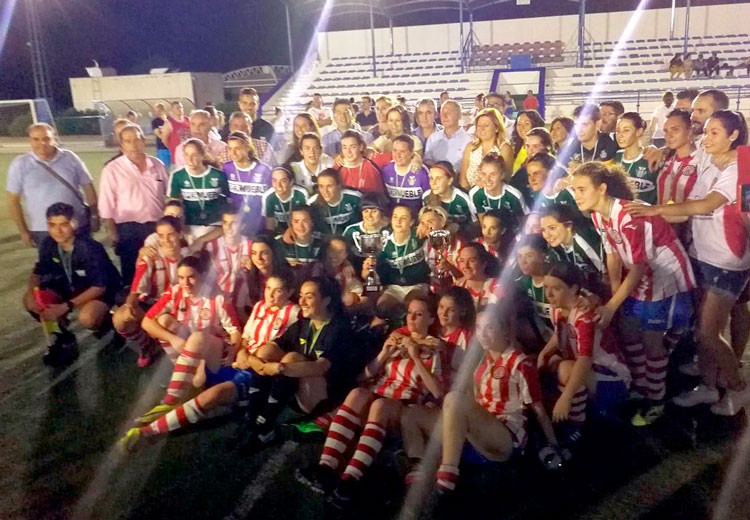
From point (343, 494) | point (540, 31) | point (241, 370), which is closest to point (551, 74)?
point (540, 31)

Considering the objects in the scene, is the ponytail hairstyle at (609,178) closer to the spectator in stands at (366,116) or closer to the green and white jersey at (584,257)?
the green and white jersey at (584,257)

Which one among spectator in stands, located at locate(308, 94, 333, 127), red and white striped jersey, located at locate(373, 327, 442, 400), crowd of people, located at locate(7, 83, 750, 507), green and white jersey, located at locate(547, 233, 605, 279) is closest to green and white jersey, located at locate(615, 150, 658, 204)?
crowd of people, located at locate(7, 83, 750, 507)

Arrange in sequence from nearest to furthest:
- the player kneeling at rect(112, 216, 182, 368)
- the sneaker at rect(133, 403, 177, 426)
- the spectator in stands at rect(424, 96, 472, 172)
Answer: the sneaker at rect(133, 403, 177, 426), the player kneeling at rect(112, 216, 182, 368), the spectator in stands at rect(424, 96, 472, 172)

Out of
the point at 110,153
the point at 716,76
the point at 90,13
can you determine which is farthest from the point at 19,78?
the point at 716,76

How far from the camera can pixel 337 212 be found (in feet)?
16.4

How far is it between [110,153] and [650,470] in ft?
66.2

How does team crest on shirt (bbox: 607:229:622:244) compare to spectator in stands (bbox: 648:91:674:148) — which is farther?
spectator in stands (bbox: 648:91:674:148)

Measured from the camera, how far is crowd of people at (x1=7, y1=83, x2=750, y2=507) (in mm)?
3336

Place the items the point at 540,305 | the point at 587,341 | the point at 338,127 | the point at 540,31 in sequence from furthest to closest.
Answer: the point at 540,31, the point at 338,127, the point at 540,305, the point at 587,341

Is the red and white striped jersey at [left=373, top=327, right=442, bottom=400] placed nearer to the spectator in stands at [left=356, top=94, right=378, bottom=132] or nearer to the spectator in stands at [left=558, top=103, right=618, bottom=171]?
the spectator in stands at [left=558, top=103, right=618, bottom=171]

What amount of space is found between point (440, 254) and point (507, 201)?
75 centimetres

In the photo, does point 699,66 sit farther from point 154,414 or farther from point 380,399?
point 154,414

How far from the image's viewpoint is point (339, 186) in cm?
499

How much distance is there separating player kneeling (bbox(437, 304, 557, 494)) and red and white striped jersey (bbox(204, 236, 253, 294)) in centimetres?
201
